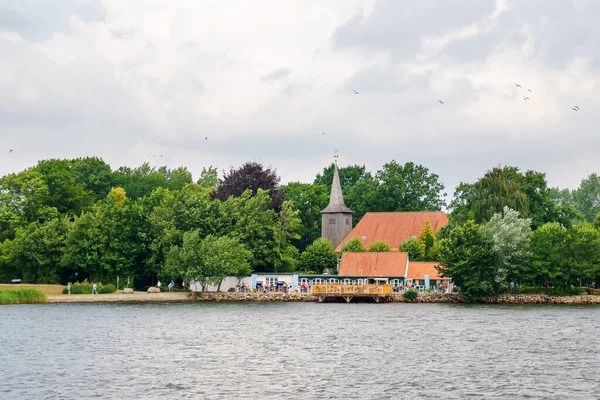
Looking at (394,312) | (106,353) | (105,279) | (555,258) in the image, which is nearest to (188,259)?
(105,279)

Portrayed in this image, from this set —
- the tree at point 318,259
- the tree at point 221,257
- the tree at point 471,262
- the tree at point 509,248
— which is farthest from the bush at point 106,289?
the tree at point 509,248

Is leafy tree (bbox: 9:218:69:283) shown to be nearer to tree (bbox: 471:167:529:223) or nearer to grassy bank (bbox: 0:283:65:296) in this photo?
grassy bank (bbox: 0:283:65:296)

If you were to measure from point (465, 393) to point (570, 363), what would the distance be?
31.3ft

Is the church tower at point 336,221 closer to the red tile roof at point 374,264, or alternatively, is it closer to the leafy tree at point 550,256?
the red tile roof at point 374,264

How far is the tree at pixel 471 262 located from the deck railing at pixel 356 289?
6.84 m

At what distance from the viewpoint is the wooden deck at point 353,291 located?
82875mm

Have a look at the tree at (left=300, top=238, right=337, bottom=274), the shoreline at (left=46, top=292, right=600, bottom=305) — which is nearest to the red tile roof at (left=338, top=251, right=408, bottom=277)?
the shoreline at (left=46, top=292, right=600, bottom=305)

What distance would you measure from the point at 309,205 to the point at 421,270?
3599cm

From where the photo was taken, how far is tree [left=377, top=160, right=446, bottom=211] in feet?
386

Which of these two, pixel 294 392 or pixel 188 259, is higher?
pixel 188 259

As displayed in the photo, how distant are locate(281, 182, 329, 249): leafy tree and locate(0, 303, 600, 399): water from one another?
2046 inches

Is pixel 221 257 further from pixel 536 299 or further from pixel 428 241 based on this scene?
pixel 536 299

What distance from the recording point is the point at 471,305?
252 feet

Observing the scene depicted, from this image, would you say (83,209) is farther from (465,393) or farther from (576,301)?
(465,393)
